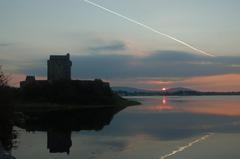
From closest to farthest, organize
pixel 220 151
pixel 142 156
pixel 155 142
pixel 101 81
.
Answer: pixel 142 156
pixel 220 151
pixel 155 142
pixel 101 81

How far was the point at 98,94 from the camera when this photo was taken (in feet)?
576

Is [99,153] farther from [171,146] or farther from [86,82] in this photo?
[86,82]

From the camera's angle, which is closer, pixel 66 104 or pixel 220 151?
pixel 220 151

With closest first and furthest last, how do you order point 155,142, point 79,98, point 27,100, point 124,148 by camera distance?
point 124,148, point 155,142, point 27,100, point 79,98

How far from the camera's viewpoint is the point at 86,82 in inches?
7032

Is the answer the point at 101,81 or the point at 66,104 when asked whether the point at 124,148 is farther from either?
the point at 101,81

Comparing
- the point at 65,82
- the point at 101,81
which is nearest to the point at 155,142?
the point at 65,82

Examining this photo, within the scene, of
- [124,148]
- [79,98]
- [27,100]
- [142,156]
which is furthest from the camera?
[79,98]

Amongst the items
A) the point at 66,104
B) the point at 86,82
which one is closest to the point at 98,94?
the point at 86,82

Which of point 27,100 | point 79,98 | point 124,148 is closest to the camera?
point 124,148

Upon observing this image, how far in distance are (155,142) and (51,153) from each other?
1256 centimetres

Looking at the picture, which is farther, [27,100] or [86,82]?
[86,82]

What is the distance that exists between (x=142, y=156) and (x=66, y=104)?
123282 millimetres

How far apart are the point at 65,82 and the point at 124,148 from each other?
420 feet
